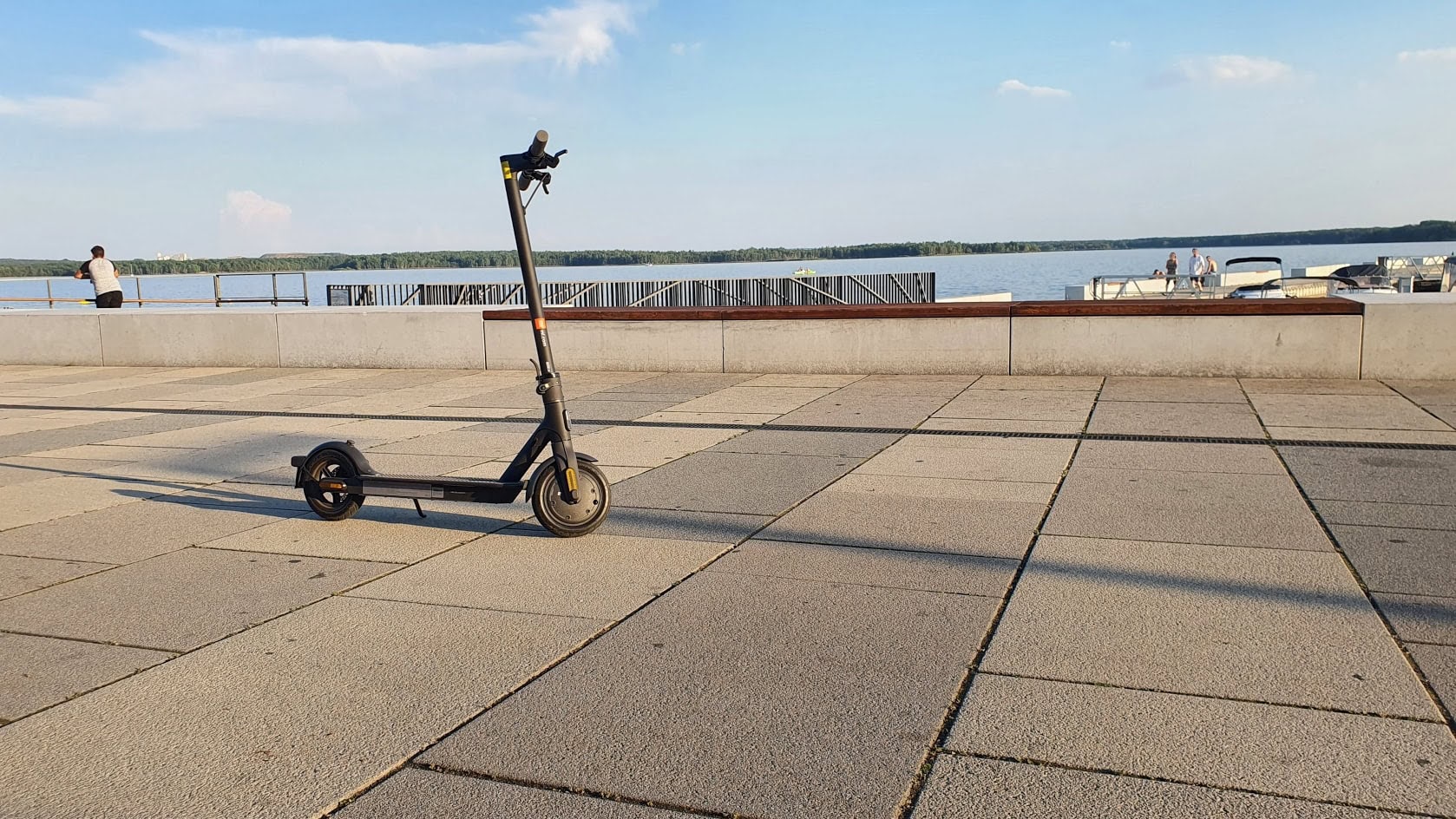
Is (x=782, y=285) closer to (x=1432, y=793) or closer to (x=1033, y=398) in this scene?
(x=1033, y=398)

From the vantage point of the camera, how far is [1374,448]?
8250 mm

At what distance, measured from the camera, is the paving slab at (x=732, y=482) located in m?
6.80

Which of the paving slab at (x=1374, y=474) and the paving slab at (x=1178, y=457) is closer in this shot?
the paving slab at (x=1374, y=474)

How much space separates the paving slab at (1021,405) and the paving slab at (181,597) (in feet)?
20.1

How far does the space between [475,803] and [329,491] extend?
11.9ft

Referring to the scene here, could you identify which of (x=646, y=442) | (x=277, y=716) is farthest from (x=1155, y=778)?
(x=646, y=442)

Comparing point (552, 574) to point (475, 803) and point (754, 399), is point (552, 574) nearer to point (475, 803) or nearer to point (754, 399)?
point (475, 803)

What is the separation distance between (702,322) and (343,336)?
4883 millimetres

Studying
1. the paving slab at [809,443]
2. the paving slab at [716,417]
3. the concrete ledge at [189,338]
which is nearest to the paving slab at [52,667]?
the paving slab at [809,443]

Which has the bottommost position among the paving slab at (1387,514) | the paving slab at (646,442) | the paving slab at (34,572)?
the paving slab at (1387,514)

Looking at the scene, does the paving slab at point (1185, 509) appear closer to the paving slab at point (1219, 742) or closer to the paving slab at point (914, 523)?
the paving slab at point (914, 523)

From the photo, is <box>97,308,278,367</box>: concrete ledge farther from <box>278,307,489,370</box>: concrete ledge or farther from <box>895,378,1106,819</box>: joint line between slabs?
<box>895,378,1106,819</box>: joint line between slabs

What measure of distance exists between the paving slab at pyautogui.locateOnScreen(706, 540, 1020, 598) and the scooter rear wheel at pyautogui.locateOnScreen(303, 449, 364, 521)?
Answer: 2166mm

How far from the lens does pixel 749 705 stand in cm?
371
